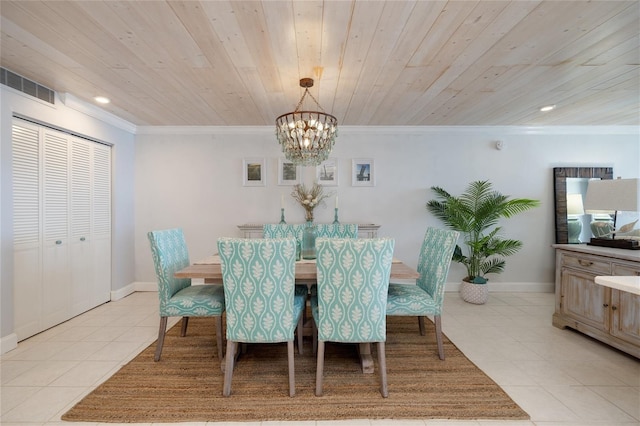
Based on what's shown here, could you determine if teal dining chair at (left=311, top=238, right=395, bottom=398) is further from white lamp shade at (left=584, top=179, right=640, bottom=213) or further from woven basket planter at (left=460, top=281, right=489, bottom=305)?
woven basket planter at (left=460, top=281, right=489, bottom=305)

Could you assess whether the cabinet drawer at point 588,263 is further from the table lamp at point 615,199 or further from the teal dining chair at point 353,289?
the teal dining chair at point 353,289

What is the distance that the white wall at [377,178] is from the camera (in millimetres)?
4145

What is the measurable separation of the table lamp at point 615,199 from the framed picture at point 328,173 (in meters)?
2.69

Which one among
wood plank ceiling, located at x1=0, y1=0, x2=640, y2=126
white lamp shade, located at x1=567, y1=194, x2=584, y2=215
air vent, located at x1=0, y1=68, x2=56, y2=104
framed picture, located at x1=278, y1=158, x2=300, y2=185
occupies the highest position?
wood plank ceiling, located at x1=0, y1=0, x2=640, y2=126

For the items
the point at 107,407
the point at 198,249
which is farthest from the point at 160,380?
the point at 198,249

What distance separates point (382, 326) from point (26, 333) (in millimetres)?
3103

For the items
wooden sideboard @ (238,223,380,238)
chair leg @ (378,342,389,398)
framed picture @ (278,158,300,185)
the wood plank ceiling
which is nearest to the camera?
the wood plank ceiling

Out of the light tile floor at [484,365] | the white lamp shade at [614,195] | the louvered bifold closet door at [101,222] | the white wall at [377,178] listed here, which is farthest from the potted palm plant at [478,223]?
the louvered bifold closet door at [101,222]

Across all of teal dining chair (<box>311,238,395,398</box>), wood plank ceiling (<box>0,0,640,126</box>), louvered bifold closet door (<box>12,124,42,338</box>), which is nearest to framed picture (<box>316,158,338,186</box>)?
wood plank ceiling (<box>0,0,640,126</box>)

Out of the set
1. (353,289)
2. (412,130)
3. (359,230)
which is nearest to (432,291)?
(353,289)

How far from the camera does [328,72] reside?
2.44 metres

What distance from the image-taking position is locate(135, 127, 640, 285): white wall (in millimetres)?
4145

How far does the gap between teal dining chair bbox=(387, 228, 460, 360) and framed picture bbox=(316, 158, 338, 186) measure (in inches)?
73.5

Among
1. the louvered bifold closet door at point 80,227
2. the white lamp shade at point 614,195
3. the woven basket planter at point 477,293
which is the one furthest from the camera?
the woven basket planter at point 477,293
